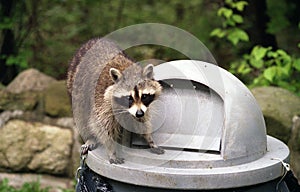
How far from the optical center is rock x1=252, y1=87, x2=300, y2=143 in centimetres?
453

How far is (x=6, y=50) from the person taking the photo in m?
6.68

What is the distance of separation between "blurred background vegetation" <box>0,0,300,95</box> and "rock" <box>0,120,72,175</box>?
4.15 feet

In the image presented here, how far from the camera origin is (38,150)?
5.20 meters

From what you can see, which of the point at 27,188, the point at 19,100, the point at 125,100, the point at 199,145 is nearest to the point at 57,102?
the point at 19,100

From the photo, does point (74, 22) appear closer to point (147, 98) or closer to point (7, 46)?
point (7, 46)

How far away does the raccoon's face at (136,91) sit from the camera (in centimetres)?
272

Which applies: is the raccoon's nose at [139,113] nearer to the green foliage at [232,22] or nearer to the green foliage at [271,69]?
the green foliage at [271,69]

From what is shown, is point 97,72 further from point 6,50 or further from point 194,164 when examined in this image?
point 6,50

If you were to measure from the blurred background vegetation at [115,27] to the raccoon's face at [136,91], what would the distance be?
3.20 metres

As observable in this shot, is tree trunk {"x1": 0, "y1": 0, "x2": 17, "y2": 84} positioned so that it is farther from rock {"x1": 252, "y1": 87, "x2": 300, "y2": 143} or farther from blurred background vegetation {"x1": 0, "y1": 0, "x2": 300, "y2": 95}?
rock {"x1": 252, "y1": 87, "x2": 300, "y2": 143}

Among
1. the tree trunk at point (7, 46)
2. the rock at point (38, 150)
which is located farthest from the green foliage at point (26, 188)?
the tree trunk at point (7, 46)

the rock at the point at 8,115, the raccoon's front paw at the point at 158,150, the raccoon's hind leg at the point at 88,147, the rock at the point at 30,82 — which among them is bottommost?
the rock at the point at 8,115

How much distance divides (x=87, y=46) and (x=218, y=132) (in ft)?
3.89

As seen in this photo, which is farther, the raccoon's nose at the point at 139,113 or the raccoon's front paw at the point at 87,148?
the raccoon's front paw at the point at 87,148
